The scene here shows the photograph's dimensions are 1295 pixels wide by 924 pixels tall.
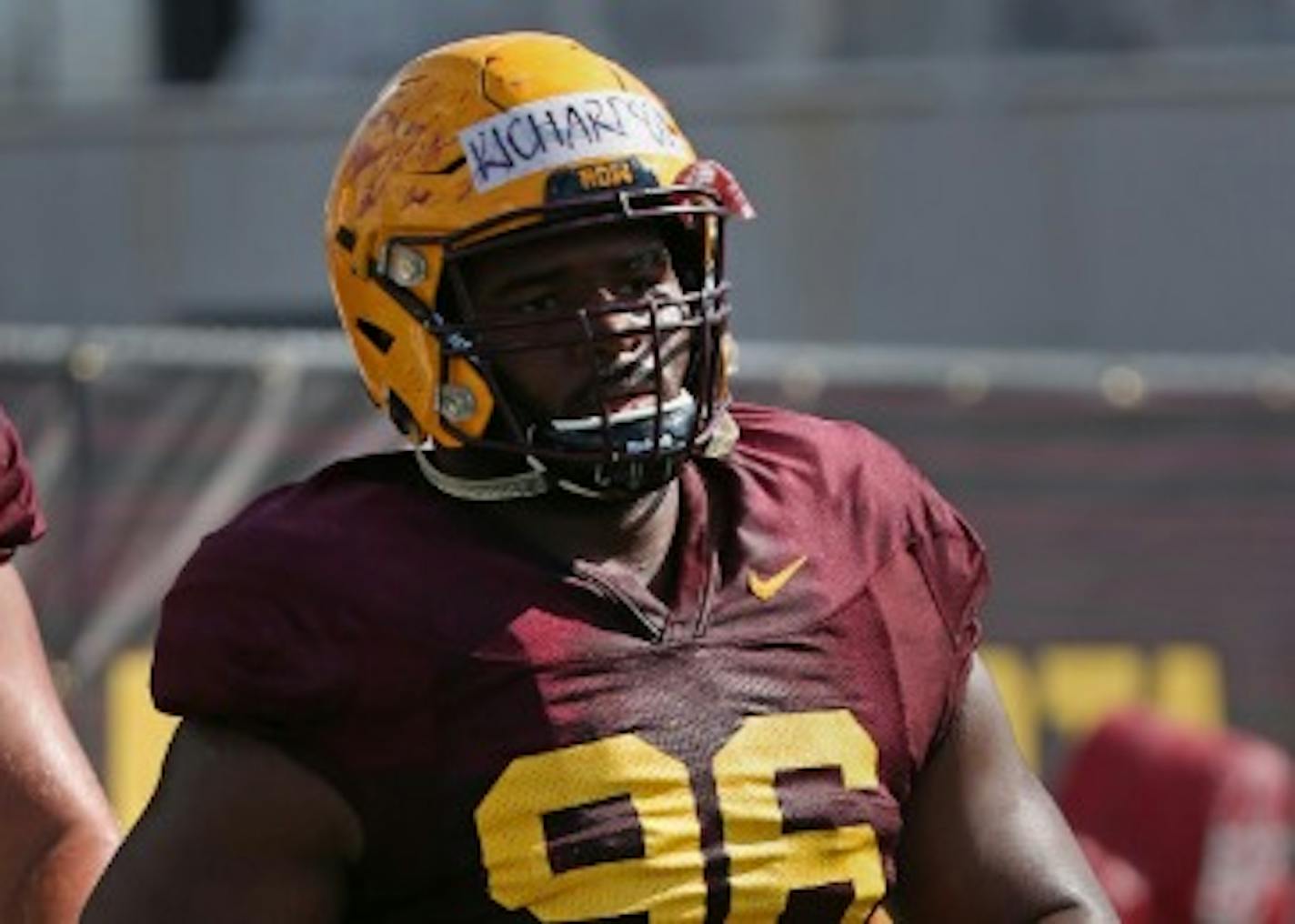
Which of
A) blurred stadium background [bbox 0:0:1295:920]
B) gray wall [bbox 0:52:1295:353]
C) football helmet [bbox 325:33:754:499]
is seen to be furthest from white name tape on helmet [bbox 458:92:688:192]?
gray wall [bbox 0:52:1295:353]

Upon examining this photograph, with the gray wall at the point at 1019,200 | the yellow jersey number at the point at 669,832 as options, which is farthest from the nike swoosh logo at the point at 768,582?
the gray wall at the point at 1019,200

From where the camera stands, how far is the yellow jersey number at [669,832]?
2.97m

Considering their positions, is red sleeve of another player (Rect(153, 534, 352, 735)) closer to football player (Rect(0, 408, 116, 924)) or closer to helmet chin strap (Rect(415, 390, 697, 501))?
helmet chin strap (Rect(415, 390, 697, 501))

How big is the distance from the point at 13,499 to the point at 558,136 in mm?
780

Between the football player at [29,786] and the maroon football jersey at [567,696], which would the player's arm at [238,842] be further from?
the football player at [29,786]

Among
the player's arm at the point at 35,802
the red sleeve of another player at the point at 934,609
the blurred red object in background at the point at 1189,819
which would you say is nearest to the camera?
the red sleeve of another player at the point at 934,609

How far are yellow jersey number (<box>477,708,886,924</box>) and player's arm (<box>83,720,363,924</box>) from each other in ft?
0.40

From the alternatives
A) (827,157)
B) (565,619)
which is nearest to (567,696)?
(565,619)

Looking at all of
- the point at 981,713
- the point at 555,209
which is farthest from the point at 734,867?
the point at 555,209

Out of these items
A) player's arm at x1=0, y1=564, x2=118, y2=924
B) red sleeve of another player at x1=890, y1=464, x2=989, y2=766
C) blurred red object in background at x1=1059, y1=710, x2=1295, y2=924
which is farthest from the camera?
blurred red object in background at x1=1059, y1=710, x2=1295, y2=924

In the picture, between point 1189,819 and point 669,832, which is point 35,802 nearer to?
point 669,832

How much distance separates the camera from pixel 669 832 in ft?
9.86

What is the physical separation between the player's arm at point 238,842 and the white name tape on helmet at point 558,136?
0.48 m

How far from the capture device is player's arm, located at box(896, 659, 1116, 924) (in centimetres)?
320
